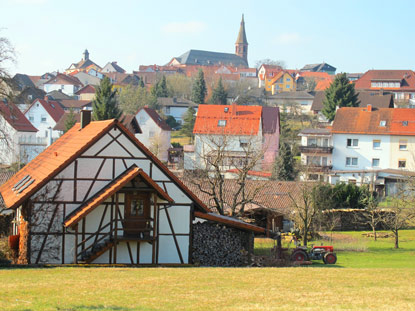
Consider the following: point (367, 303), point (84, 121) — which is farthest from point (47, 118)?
point (367, 303)

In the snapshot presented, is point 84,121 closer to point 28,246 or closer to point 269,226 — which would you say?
point 28,246

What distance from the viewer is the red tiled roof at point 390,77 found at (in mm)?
121400

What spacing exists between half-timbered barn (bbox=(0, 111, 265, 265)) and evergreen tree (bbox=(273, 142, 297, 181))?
34.0 m

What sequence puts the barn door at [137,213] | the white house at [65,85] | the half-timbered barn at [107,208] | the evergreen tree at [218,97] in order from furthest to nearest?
the white house at [65,85], the evergreen tree at [218,97], the barn door at [137,213], the half-timbered barn at [107,208]

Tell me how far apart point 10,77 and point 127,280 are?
14771 millimetres

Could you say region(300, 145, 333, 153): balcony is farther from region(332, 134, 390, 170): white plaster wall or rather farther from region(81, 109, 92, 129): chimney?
region(81, 109, 92, 129): chimney

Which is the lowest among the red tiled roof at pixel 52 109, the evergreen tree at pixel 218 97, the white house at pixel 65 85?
the red tiled roof at pixel 52 109

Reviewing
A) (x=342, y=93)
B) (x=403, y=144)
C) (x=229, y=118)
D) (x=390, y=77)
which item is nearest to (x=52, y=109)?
(x=229, y=118)

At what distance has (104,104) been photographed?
69.9 metres

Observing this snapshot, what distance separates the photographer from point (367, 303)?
14398 millimetres

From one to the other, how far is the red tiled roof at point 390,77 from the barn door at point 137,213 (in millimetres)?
103939

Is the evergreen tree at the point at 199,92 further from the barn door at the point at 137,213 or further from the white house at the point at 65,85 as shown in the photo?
the barn door at the point at 137,213

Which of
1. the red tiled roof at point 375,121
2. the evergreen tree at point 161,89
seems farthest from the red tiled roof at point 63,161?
the evergreen tree at point 161,89

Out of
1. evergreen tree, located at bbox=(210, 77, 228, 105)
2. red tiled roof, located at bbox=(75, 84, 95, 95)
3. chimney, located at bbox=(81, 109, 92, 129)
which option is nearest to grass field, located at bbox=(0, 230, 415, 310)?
chimney, located at bbox=(81, 109, 92, 129)
